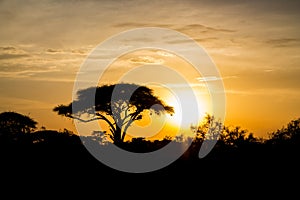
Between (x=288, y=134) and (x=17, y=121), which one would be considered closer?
A: (x=288, y=134)

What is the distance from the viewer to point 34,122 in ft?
163

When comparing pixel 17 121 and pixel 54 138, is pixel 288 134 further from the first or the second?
pixel 17 121

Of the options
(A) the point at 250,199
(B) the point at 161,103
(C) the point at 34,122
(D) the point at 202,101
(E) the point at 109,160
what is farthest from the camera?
(B) the point at 161,103

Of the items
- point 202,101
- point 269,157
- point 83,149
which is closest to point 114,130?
point 202,101

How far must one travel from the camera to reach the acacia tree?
53.2 m

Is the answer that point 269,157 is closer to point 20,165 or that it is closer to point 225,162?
point 225,162

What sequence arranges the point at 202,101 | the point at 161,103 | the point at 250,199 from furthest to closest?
1. the point at 161,103
2. the point at 202,101
3. the point at 250,199

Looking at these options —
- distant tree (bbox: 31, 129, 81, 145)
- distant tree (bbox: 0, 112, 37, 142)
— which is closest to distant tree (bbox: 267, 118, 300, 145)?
distant tree (bbox: 31, 129, 81, 145)

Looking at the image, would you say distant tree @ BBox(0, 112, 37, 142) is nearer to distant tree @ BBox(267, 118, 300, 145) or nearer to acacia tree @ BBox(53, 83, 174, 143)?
acacia tree @ BBox(53, 83, 174, 143)

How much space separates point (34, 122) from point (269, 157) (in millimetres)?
27531

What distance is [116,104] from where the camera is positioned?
5341cm

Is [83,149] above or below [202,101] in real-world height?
below

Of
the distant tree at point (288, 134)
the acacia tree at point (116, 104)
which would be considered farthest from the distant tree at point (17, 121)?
the distant tree at point (288, 134)

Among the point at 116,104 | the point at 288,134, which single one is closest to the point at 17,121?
the point at 116,104
